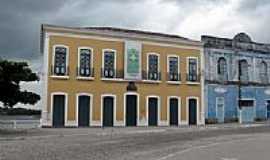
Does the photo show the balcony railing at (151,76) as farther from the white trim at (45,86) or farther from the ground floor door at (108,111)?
the white trim at (45,86)

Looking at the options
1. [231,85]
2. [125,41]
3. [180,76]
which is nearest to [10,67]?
[125,41]

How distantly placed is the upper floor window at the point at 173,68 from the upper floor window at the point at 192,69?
51.5 inches

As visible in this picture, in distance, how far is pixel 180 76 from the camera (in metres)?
39.2

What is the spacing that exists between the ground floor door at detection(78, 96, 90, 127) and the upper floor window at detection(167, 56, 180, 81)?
7.97 meters

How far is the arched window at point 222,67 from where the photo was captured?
42.1 metres

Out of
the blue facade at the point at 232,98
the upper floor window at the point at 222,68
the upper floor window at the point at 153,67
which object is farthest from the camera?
the upper floor window at the point at 222,68

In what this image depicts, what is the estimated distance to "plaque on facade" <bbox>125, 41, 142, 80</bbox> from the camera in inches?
1439

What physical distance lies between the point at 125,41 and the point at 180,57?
563 cm

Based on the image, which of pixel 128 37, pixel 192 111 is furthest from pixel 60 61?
pixel 192 111

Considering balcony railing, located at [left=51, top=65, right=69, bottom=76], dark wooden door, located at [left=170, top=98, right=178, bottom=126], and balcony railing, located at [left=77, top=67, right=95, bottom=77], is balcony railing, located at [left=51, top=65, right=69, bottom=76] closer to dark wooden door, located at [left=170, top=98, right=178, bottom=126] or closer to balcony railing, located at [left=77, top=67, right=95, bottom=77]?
balcony railing, located at [left=77, top=67, right=95, bottom=77]

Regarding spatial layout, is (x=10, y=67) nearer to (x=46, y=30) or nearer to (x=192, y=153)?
(x=46, y=30)

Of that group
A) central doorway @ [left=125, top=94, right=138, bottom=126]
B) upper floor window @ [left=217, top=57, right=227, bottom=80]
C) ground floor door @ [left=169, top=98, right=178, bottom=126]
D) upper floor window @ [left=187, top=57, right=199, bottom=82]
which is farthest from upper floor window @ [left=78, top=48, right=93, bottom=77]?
upper floor window @ [left=217, top=57, right=227, bottom=80]

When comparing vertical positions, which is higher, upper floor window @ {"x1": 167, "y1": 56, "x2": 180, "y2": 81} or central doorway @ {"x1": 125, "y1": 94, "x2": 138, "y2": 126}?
upper floor window @ {"x1": 167, "y1": 56, "x2": 180, "y2": 81}

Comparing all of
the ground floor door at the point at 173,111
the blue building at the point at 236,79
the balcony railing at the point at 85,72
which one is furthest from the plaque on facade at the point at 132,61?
the blue building at the point at 236,79
